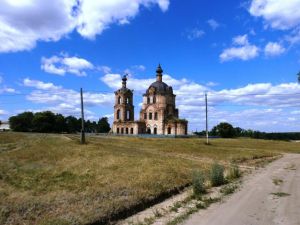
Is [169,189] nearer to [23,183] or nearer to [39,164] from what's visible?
[23,183]

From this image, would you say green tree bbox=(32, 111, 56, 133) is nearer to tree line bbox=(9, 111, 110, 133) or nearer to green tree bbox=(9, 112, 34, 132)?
tree line bbox=(9, 111, 110, 133)

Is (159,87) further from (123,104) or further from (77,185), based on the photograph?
(77,185)

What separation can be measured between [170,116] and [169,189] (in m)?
85.3

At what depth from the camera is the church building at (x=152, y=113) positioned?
335 ft

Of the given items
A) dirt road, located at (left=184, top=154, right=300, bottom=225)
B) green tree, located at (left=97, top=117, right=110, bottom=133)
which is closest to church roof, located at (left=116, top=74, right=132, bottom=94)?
green tree, located at (left=97, top=117, right=110, bottom=133)

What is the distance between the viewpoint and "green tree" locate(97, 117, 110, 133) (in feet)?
546

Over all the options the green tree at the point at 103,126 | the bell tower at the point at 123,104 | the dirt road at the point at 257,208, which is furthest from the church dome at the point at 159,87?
the dirt road at the point at 257,208

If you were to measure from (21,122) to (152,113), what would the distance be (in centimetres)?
4591

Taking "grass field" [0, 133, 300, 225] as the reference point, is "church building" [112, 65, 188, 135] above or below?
above

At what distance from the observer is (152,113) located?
4109 inches

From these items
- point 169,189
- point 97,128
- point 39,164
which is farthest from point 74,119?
point 169,189

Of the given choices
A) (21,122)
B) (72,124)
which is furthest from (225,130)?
(21,122)

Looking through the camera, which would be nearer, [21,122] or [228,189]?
[228,189]

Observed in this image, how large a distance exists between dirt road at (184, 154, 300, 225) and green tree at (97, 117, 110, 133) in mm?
147125
